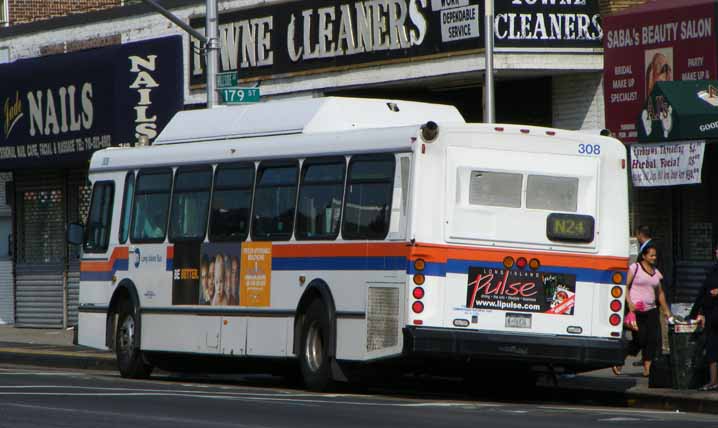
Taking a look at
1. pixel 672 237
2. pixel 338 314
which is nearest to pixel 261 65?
pixel 672 237

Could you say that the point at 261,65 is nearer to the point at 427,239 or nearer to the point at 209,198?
the point at 209,198

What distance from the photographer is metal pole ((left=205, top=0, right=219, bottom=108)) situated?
26.6 m

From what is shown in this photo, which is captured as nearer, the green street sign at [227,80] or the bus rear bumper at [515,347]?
the bus rear bumper at [515,347]

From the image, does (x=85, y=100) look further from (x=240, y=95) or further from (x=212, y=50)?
(x=240, y=95)

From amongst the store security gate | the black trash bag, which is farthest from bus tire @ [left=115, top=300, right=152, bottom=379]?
the store security gate

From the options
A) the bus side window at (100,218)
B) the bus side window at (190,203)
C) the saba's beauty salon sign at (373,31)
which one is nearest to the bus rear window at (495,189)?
the bus side window at (190,203)

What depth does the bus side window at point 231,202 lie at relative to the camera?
66.0ft

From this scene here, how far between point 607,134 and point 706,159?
583 cm

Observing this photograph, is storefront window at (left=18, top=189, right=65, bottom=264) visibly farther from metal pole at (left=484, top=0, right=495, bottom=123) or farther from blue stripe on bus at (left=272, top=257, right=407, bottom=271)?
blue stripe on bus at (left=272, top=257, right=407, bottom=271)

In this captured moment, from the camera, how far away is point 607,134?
18234 millimetres

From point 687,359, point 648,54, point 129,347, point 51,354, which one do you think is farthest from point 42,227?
point 687,359

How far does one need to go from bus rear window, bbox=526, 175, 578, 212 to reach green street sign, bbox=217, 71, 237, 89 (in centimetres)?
937

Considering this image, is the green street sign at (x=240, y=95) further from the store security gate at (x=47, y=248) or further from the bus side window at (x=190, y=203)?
the store security gate at (x=47, y=248)

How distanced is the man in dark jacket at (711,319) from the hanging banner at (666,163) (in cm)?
387
